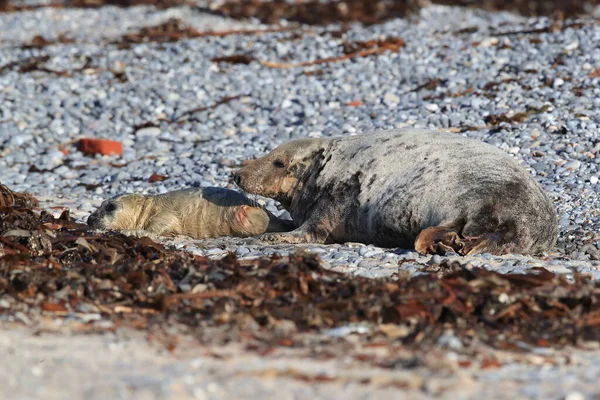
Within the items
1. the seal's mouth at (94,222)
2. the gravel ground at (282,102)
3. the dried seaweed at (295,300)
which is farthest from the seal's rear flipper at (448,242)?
the seal's mouth at (94,222)

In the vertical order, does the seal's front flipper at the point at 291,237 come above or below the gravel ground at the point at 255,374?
below

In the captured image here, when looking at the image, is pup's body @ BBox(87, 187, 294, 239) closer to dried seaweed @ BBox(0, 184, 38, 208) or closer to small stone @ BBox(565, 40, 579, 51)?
dried seaweed @ BBox(0, 184, 38, 208)

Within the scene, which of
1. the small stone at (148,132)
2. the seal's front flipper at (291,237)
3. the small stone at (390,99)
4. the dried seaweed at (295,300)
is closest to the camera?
the dried seaweed at (295,300)

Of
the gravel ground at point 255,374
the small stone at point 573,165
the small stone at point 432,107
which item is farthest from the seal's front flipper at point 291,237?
the small stone at point 432,107

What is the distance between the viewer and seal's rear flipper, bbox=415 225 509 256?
19.3 ft

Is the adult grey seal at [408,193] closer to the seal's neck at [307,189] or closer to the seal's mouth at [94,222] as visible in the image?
the seal's neck at [307,189]

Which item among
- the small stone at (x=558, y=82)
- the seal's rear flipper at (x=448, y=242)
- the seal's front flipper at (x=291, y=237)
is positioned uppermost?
the small stone at (x=558, y=82)

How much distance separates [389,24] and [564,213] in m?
8.02

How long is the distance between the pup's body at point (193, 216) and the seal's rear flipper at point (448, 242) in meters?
1.65

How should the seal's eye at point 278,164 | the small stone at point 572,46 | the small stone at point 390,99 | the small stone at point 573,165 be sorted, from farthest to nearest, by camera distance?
the small stone at point 572,46
the small stone at point 390,99
the small stone at point 573,165
the seal's eye at point 278,164

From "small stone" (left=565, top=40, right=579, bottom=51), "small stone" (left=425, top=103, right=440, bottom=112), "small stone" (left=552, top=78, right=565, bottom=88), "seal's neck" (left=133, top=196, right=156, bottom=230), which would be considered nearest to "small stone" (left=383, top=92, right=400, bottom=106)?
"small stone" (left=425, top=103, right=440, bottom=112)

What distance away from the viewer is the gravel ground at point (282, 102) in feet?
29.3

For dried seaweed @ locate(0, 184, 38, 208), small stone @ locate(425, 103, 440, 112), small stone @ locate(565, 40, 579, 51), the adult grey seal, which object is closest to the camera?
the adult grey seal

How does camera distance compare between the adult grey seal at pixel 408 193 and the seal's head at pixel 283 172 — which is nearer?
the adult grey seal at pixel 408 193
